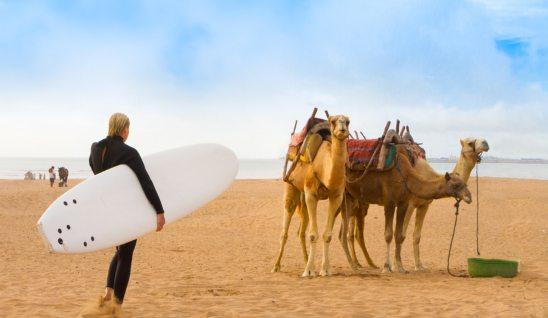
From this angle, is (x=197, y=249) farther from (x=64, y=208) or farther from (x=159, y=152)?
(x=64, y=208)

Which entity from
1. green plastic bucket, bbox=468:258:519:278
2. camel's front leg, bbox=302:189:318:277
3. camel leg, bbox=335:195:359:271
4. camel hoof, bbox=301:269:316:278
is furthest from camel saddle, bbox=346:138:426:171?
green plastic bucket, bbox=468:258:519:278

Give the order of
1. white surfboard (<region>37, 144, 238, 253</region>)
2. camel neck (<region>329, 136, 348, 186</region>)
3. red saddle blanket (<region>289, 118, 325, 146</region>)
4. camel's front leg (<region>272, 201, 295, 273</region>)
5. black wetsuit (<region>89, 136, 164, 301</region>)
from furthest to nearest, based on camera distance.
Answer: camel's front leg (<region>272, 201, 295, 273</region>)
red saddle blanket (<region>289, 118, 325, 146</region>)
camel neck (<region>329, 136, 348, 186</region>)
black wetsuit (<region>89, 136, 164, 301</region>)
white surfboard (<region>37, 144, 238, 253</region>)

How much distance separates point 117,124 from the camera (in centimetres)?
620

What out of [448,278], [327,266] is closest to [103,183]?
[327,266]

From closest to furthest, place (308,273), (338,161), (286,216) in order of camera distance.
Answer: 1. (338,161)
2. (308,273)
3. (286,216)

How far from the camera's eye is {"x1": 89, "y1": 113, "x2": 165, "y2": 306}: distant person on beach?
6.25 metres

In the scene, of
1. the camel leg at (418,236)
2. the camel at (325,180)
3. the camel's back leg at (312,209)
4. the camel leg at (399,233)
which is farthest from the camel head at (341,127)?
the camel leg at (418,236)

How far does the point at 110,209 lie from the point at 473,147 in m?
7.26

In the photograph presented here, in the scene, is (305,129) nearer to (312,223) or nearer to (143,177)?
(312,223)

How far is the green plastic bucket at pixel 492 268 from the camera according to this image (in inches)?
406

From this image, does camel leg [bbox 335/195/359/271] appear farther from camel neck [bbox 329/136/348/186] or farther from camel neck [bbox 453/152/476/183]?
camel neck [bbox 453/152/476/183]

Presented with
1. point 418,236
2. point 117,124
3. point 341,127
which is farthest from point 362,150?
point 117,124

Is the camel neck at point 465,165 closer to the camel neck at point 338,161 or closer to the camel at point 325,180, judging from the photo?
the camel at point 325,180

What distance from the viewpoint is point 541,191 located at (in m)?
32.1
